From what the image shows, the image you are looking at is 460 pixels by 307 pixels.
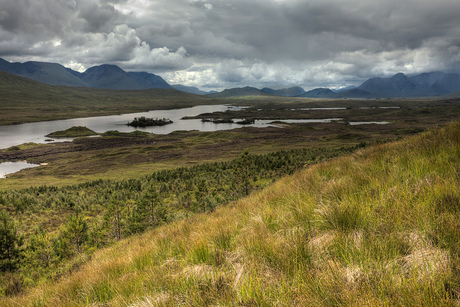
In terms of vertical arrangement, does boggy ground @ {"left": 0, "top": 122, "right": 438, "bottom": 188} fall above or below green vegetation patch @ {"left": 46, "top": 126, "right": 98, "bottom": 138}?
below

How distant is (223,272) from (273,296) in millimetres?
667

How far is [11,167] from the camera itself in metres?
47.9

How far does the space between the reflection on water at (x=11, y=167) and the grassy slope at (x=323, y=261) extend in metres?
55.2

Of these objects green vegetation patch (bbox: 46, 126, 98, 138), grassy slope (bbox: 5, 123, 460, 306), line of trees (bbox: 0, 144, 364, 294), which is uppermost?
green vegetation patch (bbox: 46, 126, 98, 138)

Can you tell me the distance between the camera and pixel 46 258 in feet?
35.3

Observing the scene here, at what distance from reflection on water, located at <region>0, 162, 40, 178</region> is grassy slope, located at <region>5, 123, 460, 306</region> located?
55.2m

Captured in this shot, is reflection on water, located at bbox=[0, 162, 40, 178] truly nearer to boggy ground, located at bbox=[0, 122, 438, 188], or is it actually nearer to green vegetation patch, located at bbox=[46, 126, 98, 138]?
boggy ground, located at bbox=[0, 122, 438, 188]

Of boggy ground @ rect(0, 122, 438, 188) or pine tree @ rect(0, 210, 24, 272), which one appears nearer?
pine tree @ rect(0, 210, 24, 272)

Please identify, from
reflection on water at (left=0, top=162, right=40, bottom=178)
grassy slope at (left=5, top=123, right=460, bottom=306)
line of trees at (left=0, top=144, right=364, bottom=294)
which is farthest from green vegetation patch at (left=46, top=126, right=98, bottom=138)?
grassy slope at (left=5, top=123, right=460, bottom=306)

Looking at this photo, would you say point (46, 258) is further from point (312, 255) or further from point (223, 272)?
point (312, 255)

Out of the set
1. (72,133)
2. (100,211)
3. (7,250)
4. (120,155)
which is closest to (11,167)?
(120,155)

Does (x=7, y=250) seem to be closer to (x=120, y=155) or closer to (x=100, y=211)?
(x=100, y=211)

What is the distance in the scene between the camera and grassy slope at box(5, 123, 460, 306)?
1618mm

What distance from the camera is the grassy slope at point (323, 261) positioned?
63.7 inches
